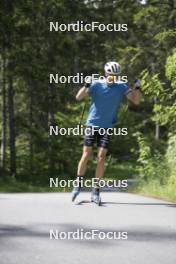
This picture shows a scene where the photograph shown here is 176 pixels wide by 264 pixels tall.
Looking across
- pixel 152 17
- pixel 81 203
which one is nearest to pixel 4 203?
pixel 81 203

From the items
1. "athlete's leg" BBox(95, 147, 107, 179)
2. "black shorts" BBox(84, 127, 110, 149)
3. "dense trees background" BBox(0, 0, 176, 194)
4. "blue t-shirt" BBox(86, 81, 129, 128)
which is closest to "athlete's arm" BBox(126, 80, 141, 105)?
"blue t-shirt" BBox(86, 81, 129, 128)

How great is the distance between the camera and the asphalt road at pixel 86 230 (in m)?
4.88

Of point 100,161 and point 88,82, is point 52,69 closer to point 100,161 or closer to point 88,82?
point 100,161

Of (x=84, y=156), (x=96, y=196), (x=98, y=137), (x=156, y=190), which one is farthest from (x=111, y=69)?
(x=156, y=190)

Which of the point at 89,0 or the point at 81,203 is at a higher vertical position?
the point at 89,0

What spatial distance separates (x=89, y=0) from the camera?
1320 inches

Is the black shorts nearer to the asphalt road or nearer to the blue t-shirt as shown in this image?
the blue t-shirt

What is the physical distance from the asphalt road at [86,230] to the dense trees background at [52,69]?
606 inches

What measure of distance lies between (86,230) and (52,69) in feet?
77.4

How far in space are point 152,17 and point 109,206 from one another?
17.8 metres

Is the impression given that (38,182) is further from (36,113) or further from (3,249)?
(3,249)

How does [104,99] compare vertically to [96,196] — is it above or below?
above

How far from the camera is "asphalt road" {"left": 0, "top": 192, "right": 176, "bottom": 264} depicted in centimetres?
488

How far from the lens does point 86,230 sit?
5.96 metres
